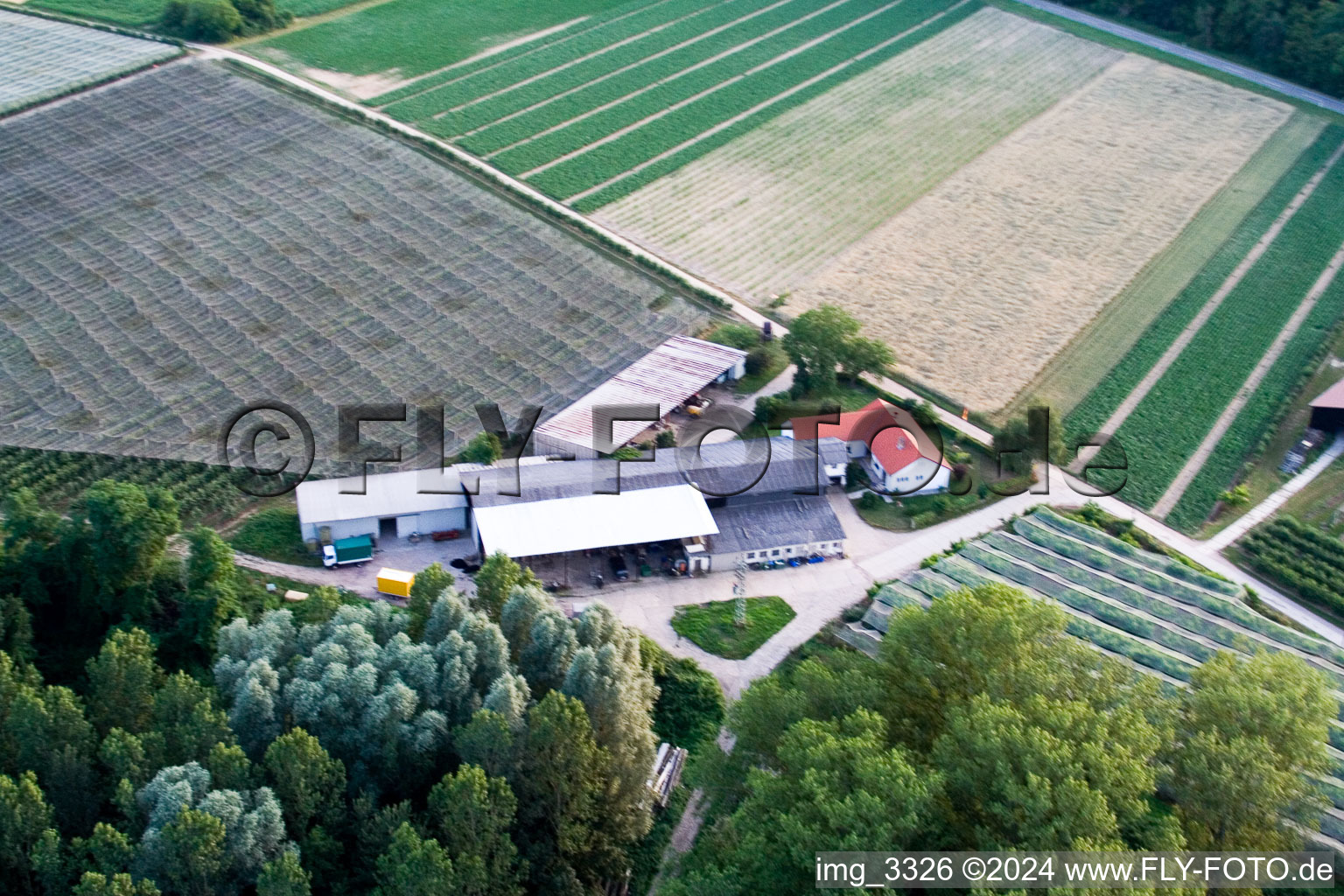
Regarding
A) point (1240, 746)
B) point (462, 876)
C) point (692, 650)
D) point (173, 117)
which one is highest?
point (173, 117)

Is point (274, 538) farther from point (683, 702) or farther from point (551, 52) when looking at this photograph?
point (551, 52)

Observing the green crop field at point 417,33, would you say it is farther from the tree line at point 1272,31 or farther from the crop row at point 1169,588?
the crop row at point 1169,588

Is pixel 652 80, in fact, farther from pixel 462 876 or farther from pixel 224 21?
pixel 462 876

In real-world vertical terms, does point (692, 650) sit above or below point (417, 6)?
below

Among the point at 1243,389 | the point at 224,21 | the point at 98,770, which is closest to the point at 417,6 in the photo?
the point at 224,21

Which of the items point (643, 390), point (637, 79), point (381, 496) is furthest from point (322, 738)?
point (637, 79)

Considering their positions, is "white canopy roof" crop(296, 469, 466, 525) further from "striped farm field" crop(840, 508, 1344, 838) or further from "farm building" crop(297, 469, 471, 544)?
"striped farm field" crop(840, 508, 1344, 838)

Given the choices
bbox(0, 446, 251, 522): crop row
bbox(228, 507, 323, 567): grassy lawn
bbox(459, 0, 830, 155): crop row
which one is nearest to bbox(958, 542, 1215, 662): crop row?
bbox(228, 507, 323, 567): grassy lawn

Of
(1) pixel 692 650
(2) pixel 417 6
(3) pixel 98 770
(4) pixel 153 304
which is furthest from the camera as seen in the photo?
(2) pixel 417 6
